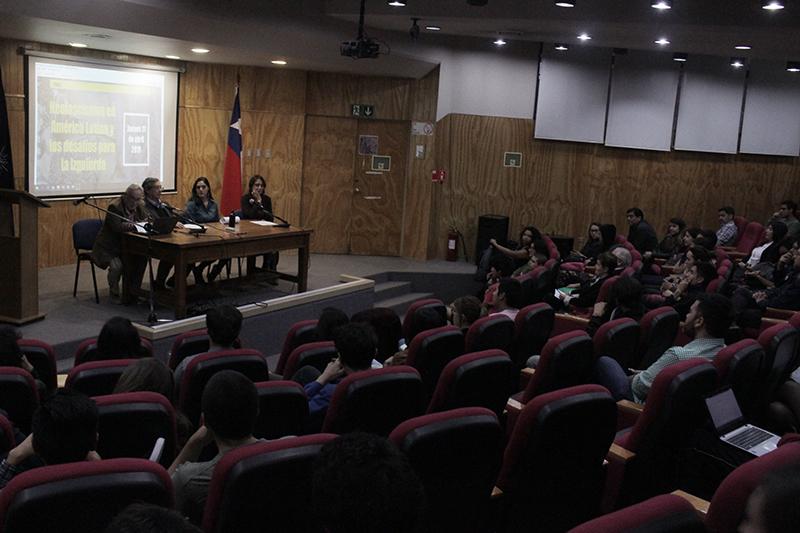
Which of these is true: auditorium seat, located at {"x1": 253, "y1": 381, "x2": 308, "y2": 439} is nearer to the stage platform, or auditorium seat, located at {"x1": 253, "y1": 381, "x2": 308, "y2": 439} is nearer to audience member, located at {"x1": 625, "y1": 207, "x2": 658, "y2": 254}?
the stage platform

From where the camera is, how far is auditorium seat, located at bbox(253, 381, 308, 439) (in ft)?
9.13

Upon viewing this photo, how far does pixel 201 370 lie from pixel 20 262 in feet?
11.3

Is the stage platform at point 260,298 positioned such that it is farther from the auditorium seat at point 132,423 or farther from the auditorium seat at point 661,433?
the auditorium seat at point 661,433

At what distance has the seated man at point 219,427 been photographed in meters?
2.21

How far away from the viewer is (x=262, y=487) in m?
1.96

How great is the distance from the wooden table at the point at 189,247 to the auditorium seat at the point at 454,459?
4700mm

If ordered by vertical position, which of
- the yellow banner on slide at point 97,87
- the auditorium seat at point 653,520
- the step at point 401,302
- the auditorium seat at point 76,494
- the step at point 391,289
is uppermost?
the yellow banner on slide at point 97,87

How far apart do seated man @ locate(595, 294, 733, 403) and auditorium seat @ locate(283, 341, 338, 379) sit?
141 cm

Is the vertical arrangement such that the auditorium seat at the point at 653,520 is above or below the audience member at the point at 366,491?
below

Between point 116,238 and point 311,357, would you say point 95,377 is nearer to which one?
point 311,357

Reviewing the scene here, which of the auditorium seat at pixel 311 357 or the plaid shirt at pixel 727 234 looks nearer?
the auditorium seat at pixel 311 357

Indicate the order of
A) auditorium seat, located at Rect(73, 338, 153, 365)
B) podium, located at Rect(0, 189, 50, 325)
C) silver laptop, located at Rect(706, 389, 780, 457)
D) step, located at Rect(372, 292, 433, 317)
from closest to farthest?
1. silver laptop, located at Rect(706, 389, 780, 457)
2. auditorium seat, located at Rect(73, 338, 153, 365)
3. podium, located at Rect(0, 189, 50, 325)
4. step, located at Rect(372, 292, 433, 317)

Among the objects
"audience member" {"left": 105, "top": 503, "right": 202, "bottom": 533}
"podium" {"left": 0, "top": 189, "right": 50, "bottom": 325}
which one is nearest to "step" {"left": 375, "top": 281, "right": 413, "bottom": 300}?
"podium" {"left": 0, "top": 189, "right": 50, "bottom": 325}

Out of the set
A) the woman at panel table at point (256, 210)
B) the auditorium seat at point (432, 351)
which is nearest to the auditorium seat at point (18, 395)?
the auditorium seat at point (432, 351)
